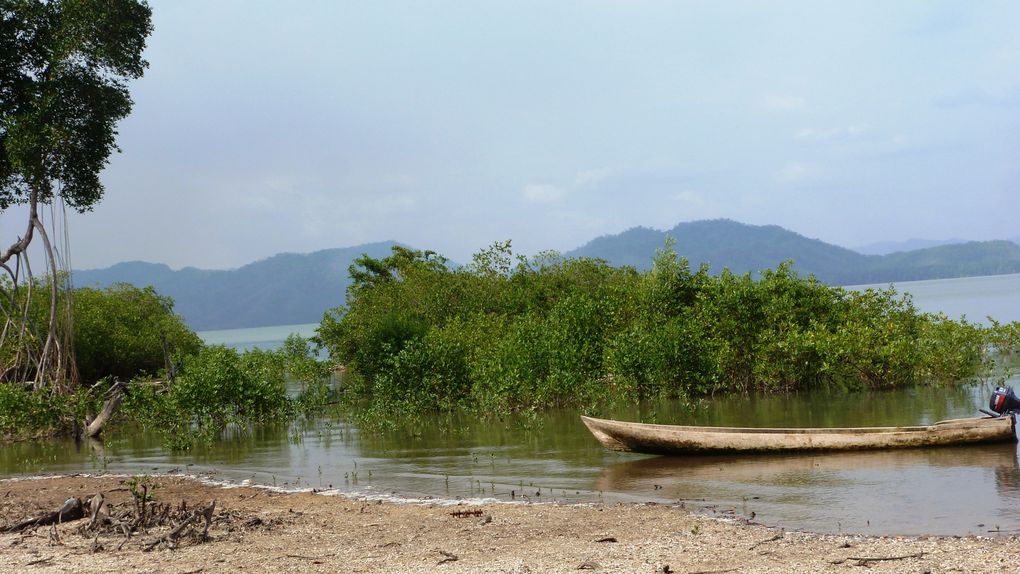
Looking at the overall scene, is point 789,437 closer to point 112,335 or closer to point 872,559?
point 872,559

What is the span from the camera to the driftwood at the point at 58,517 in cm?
1107

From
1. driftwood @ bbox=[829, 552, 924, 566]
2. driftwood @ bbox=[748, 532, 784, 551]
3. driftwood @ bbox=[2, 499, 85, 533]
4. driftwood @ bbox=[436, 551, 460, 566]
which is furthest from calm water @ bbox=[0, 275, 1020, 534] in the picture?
driftwood @ bbox=[2, 499, 85, 533]

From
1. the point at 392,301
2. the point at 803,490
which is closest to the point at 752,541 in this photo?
the point at 803,490

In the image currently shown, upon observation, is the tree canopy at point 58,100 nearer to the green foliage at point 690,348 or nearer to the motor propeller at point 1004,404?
the green foliage at point 690,348

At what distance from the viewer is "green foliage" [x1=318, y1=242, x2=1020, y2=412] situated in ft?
79.5

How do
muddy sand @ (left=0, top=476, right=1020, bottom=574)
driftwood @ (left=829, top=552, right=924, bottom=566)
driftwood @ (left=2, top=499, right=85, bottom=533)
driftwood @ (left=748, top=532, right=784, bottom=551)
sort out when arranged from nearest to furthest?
driftwood @ (left=829, top=552, right=924, bottom=566)
muddy sand @ (left=0, top=476, right=1020, bottom=574)
driftwood @ (left=748, top=532, right=784, bottom=551)
driftwood @ (left=2, top=499, right=85, bottom=533)

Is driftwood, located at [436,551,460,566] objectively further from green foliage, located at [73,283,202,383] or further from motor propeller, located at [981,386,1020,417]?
green foliage, located at [73,283,202,383]

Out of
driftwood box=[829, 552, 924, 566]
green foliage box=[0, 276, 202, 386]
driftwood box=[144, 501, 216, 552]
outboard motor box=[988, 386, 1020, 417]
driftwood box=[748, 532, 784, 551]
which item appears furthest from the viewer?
green foliage box=[0, 276, 202, 386]

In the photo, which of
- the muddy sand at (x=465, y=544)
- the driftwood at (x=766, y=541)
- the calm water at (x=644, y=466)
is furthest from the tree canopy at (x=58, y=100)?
the driftwood at (x=766, y=541)

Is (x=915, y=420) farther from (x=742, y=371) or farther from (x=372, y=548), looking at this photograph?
(x=372, y=548)

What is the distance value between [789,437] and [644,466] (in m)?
2.45

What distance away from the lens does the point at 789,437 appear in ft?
48.4

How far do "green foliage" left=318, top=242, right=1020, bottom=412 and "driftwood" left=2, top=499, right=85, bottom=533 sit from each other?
13.7 metres

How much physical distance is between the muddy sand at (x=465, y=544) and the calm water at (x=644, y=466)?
111cm
